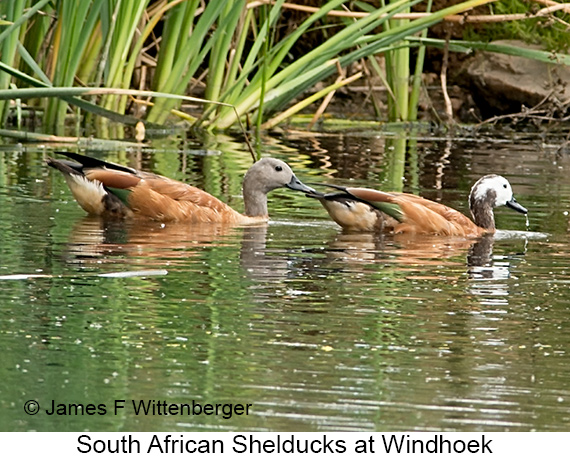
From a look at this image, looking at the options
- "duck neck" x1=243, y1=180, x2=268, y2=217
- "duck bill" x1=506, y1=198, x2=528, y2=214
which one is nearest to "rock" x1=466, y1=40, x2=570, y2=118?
"duck bill" x1=506, y1=198, x2=528, y2=214

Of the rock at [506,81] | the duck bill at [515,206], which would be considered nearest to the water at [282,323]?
the duck bill at [515,206]

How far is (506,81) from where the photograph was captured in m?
18.7

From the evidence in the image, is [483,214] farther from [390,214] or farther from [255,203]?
[255,203]

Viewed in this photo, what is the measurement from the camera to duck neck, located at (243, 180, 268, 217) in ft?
31.2

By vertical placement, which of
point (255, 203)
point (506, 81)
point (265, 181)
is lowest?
point (255, 203)

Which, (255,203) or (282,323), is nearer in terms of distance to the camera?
(282,323)

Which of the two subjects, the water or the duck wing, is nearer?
the water

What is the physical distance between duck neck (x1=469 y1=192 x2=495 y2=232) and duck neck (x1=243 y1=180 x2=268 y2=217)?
1420 millimetres

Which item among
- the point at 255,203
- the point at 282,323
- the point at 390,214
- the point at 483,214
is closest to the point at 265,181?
the point at 255,203

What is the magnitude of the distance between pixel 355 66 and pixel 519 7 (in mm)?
3204

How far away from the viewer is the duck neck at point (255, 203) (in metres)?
9.52

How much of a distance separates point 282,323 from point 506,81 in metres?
13.4

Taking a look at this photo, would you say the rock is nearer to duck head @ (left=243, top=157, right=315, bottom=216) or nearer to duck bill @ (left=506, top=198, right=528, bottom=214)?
duck bill @ (left=506, top=198, right=528, bottom=214)

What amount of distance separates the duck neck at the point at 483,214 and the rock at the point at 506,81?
900 centimetres
